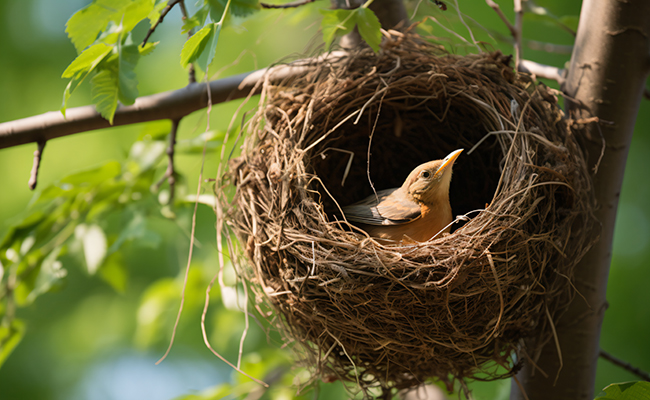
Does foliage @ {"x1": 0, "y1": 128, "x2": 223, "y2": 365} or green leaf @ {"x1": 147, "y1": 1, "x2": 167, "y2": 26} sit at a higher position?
green leaf @ {"x1": 147, "y1": 1, "x2": 167, "y2": 26}

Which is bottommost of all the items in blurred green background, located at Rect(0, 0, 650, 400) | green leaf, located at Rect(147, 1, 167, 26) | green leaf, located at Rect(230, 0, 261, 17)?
blurred green background, located at Rect(0, 0, 650, 400)

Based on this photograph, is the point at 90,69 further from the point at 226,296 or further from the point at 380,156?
the point at 380,156

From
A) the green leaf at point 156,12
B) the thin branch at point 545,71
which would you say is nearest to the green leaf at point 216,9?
the green leaf at point 156,12

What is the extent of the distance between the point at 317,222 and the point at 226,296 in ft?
2.93

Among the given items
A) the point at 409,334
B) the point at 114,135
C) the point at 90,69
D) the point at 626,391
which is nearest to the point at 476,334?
the point at 409,334

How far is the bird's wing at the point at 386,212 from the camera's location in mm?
2547

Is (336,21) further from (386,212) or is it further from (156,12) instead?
(386,212)

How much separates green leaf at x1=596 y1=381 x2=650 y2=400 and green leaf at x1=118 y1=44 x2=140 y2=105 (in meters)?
2.16

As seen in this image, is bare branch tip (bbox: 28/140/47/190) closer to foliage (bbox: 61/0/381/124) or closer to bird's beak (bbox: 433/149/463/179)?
foliage (bbox: 61/0/381/124)

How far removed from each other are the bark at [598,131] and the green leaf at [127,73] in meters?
2.08

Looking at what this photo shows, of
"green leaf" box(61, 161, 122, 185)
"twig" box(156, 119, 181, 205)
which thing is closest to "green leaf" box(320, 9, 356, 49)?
"twig" box(156, 119, 181, 205)

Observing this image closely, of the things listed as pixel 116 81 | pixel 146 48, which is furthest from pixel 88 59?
pixel 146 48

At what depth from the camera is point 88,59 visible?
1.91m

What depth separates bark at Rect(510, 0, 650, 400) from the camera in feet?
7.00
